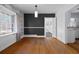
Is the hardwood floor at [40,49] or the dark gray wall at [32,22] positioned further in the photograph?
the dark gray wall at [32,22]

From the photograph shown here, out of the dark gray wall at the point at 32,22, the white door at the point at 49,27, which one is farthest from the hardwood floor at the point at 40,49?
the dark gray wall at the point at 32,22

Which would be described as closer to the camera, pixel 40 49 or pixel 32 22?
pixel 40 49

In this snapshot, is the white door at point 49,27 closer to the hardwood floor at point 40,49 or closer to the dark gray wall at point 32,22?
the dark gray wall at point 32,22

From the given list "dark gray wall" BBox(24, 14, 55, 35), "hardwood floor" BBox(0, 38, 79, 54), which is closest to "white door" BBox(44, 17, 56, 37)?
"dark gray wall" BBox(24, 14, 55, 35)

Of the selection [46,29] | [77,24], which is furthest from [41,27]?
[77,24]

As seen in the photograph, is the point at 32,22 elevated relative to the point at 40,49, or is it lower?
elevated

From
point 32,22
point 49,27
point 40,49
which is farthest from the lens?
point 32,22

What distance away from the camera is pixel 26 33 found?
11.6 meters

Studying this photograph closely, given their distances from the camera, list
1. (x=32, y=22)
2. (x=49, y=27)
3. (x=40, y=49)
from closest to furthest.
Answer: (x=40, y=49), (x=49, y=27), (x=32, y=22)

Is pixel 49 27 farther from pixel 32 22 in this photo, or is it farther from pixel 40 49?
pixel 40 49

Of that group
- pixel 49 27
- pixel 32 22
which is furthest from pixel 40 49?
pixel 32 22

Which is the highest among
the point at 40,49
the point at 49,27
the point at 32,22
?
the point at 32,22
